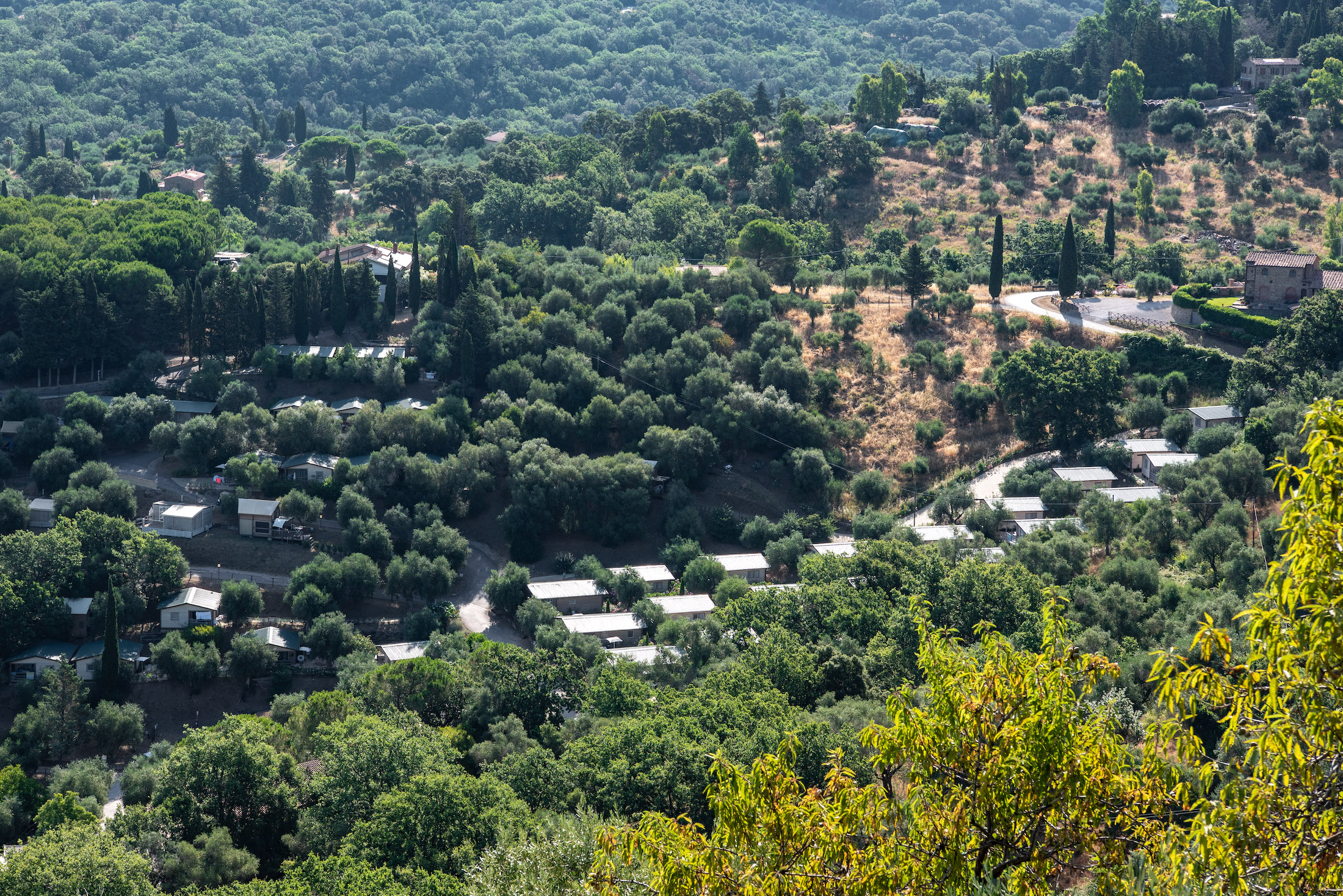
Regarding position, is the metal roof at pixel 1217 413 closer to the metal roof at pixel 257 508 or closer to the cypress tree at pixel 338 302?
the metal roof at pixel 257 508

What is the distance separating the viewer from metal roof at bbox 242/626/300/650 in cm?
5353

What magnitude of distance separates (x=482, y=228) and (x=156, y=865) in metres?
59.5

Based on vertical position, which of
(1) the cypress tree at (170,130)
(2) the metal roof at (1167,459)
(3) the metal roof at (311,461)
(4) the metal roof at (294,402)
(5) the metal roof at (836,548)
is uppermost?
(1) the cypress tree at (170,130)

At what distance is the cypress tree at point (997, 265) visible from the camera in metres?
73.2

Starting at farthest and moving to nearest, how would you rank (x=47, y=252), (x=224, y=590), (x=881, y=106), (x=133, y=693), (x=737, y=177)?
1. (x=881, y=106)
2. (x=737, y=177)
3. (x=47, y=252)
4. (x=224, y=590)
5. (x=133, y=693)

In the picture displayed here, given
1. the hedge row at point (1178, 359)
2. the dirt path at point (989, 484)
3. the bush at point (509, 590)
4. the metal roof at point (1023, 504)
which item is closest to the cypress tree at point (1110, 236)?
the hedge row at point (1178, 359)

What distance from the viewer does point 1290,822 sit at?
34.6 ft

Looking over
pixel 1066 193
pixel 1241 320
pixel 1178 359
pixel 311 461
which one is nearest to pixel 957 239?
pixel 1066 193

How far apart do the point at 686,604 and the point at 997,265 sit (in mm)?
32030

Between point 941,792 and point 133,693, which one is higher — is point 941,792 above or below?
above

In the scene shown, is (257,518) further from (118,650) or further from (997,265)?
(997,265)

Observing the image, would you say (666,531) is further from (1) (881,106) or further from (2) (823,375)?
(1) (881,106)

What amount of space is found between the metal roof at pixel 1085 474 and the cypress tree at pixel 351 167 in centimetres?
6950

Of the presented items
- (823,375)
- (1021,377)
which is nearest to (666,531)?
(823,375)
